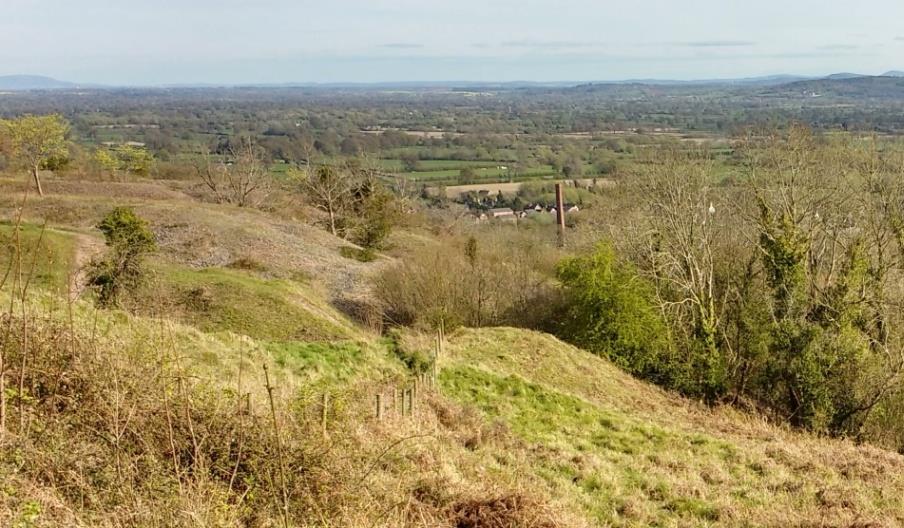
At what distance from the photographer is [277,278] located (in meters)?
25.9

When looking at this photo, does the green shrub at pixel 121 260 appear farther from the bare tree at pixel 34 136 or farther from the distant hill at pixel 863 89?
the distant hill at pixel 863 89

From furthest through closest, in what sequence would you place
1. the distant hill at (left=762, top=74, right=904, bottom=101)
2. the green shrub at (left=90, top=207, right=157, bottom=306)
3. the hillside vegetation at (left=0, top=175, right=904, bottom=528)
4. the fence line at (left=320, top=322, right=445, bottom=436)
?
1. the distant hill at (left=762, top=74, right=904, bottom=101)
2. the green shrub at (left=90, top=207, right=157, bottom=306)
3. the fence line at (left=320, top=322, right=445, bottom=436)
4. the hillside vegetation at (left=0, top=175, right=904, bottom=528)

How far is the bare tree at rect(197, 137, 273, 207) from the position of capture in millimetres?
47156

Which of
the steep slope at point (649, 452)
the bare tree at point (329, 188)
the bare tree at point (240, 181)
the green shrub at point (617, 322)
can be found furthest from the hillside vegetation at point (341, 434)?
the bare tree at point (240, 181)

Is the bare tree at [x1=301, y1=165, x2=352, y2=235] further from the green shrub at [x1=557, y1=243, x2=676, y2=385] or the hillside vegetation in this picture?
the green shrub at [x1=557, y1=243, x2=676, y2=385]

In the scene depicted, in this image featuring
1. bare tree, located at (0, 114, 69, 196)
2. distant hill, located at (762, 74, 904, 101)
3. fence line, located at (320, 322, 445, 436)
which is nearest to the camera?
fence line, located at (320, 322, 445, 436)

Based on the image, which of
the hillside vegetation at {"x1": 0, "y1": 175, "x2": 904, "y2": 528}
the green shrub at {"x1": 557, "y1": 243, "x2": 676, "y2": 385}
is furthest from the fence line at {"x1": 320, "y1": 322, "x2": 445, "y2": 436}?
the green shrub at {"x1": 557, "y1": 243, "x2": 676, "y2": 385}

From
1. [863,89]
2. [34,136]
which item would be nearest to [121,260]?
[34,136]

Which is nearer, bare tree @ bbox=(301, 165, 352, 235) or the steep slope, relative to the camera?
the steep slope

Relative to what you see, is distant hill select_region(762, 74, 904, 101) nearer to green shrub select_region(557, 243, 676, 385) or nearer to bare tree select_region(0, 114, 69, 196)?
green shrub select_region(557, 243, 676, 385)

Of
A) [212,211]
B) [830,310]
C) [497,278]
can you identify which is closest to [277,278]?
[497,278]

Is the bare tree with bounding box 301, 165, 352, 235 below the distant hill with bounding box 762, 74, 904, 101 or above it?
below

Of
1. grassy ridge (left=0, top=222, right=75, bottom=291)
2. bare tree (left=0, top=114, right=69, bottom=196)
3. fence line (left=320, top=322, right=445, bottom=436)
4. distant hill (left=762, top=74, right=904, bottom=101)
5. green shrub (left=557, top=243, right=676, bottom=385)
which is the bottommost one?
green shrub (left=557, top=243, right=676, bottom=385)

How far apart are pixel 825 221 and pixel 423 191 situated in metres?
58.1
